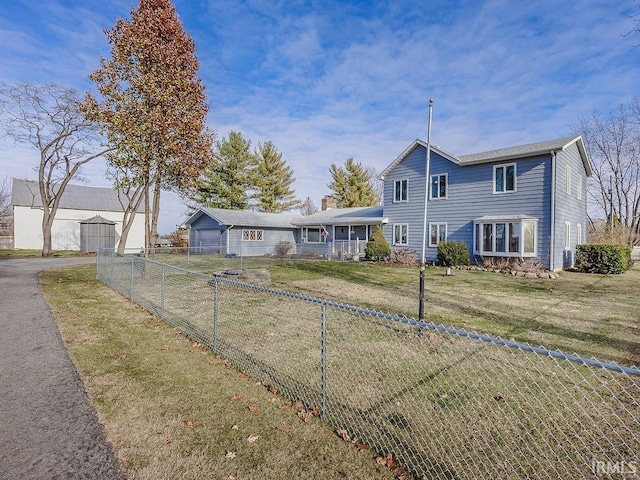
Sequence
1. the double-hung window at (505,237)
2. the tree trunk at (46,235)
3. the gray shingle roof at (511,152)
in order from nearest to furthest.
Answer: the gray shingle roof at (511,152) → the double-hung window at (505,237) → the tree trunk at (46,235)

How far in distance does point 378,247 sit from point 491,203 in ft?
21.8

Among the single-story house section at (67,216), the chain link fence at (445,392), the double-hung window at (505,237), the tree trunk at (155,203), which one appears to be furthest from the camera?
the single-story house section at (67,216)

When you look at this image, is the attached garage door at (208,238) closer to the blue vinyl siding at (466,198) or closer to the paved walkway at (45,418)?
the blue vinyl siding at (466,198)

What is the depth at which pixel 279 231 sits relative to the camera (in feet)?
98.6

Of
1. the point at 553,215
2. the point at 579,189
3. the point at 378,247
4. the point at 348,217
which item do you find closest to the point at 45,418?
the point at 553,215

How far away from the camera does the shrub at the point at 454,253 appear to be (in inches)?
699

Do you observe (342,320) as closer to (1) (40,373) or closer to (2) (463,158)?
(1) (40,373)

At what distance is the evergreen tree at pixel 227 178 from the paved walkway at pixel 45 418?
33.8 metres

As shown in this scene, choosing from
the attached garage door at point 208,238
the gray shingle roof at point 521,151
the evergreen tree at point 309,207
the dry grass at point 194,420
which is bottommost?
the dry grass at point 194,420

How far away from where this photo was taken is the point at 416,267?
17.9 meters

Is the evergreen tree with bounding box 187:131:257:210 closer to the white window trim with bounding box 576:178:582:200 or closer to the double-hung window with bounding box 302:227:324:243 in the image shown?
the double-hung window with bounding box 302:227:324:243

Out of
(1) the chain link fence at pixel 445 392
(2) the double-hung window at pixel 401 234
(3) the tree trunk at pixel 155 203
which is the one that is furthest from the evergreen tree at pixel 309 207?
(1) the chain link fence at pixel 445 392

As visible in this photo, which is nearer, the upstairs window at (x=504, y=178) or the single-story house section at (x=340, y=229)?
the upstairs window at (x=504, y=178)

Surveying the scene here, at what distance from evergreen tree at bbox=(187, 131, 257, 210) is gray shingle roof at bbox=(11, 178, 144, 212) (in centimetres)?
736
